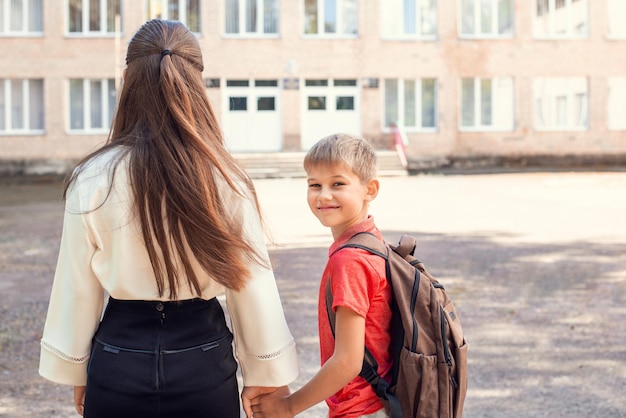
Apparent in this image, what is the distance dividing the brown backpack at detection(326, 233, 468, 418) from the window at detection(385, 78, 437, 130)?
3148 centimetres

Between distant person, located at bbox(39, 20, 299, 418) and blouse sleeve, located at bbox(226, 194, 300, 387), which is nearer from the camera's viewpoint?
distant person, located at bbox(39, 20, 299, 418)

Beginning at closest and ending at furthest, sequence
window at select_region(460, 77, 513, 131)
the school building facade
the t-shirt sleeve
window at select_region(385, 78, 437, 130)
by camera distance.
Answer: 1. the t-shirt sleeve
2. the school building facade
3. window at select_region(385, 78, 437, 130)
4. window at select_region(460, 77, 513, 131)

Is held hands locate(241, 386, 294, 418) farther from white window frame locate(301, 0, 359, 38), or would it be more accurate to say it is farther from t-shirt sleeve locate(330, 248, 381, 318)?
white window frame locate(301, 0, 359, 38)

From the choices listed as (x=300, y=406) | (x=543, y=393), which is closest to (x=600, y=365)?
(x=543, y=393)

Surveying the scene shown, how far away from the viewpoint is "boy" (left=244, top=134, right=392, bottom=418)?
234 centimetres

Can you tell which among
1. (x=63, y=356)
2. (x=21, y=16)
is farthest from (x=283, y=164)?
(x=63, y=356)

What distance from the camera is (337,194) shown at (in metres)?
2.46

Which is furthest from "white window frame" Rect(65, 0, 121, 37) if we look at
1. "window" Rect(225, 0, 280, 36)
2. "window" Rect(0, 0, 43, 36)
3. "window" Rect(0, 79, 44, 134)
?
"window" Rect(225, 0, 280, 36)

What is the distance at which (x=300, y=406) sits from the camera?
2.49 meters

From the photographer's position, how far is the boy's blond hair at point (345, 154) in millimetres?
2451

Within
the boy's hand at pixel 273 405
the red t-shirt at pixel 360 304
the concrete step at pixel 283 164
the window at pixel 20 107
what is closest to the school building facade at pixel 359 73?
the window at pixel 20 107

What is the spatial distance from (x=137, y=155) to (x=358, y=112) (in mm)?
31346

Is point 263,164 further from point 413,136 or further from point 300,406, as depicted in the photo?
point 300,406

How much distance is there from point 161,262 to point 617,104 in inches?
1367
